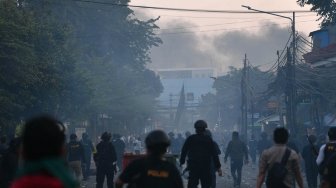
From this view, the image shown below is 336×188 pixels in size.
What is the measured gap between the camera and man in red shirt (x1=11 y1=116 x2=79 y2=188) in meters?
4.33

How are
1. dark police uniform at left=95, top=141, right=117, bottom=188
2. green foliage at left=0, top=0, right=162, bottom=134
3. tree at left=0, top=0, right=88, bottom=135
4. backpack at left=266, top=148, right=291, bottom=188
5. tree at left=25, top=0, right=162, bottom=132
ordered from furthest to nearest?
tree at left=25, top=0, right=162, bottom=132, green foliage at left=0, top=0, right=162, bottom=134, tree at left=0, top=0, right=88, bottom=135, dark police uniform at left=95, top=141, right=117, bottom=188, backpack at left=266, top=148, right=291, bottom=188

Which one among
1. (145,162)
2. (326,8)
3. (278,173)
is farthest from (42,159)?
(326,8)

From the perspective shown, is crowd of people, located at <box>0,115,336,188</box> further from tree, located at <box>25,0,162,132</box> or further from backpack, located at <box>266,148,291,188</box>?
tree, located at <box>25,0,162,132</box>

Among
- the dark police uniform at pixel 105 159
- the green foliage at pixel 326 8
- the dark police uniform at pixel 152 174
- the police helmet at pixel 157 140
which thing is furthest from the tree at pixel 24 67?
the police helmet at pixel 157 140

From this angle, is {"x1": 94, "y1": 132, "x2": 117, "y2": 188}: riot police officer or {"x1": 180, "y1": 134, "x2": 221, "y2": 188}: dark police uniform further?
{"x1": 94, "y1": 132, "x2": 117, "y2": 188}: riot police officer

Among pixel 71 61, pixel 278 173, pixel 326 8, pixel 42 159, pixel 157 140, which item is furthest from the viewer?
pixel 71 61

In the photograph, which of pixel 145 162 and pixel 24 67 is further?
pixel 24 67

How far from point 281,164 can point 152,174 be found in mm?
3252

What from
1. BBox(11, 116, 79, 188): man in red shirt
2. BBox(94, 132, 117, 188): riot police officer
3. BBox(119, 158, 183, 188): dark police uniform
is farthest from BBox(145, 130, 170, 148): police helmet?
BBox(94, 132, 117, 188): riot police officer

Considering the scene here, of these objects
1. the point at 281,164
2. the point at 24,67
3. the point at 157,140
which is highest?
the point at 24,67

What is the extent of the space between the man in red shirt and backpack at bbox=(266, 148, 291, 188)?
6156 mm

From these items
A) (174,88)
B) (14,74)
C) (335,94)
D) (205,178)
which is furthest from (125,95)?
(174,88)

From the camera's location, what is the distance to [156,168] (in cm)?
752

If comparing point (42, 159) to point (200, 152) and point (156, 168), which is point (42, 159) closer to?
point (156, 168)
